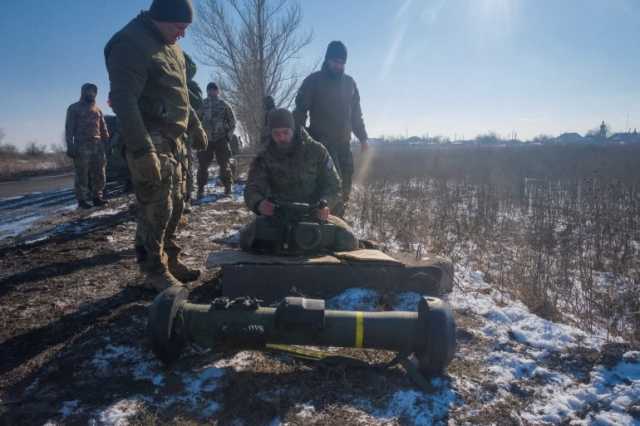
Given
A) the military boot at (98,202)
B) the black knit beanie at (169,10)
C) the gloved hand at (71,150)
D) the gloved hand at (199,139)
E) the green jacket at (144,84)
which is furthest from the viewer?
the military boot at (98,202)

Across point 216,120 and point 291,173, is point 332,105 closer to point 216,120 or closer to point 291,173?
point 291,173

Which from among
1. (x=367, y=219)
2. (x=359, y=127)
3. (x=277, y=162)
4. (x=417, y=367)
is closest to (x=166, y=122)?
(x=277, y=162)

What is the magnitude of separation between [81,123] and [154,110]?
5.40 m

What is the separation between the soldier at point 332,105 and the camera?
18.0 ft

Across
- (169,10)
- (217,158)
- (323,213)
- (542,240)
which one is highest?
(169,10)

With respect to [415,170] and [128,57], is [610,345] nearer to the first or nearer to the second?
[128,57]

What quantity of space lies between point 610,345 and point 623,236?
5.12 m

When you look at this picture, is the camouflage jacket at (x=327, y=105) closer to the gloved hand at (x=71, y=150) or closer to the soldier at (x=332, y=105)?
the soldier at (x=332, y=105)

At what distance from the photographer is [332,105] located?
5.62m

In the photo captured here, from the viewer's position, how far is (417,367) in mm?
2326

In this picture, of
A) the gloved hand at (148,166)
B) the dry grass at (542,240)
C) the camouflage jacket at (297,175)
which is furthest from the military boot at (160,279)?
the dry grass at (542,240)

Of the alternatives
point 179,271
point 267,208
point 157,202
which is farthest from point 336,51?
point 179,271

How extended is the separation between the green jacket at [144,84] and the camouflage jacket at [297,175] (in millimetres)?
890

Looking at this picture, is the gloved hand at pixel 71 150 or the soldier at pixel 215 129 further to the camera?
the soldier at pixel 215 129
